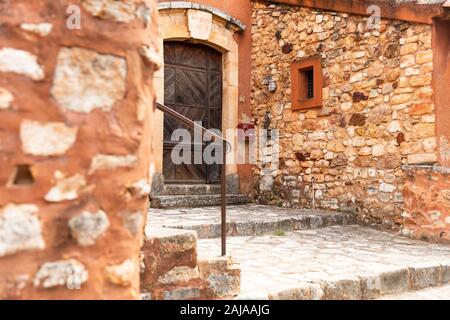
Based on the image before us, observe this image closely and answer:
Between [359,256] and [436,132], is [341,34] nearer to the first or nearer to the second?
[436,132]

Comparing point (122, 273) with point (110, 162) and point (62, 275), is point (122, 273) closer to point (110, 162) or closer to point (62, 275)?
point (62, 275)

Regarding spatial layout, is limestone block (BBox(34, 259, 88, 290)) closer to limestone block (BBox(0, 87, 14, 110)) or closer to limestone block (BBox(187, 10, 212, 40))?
limestone block (BBox(0, 87, 14, 110))

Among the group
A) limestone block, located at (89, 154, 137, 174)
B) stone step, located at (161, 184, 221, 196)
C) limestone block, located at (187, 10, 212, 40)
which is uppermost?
limestone block, located at (187, 10, 212, 40)

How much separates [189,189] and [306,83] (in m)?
2.35

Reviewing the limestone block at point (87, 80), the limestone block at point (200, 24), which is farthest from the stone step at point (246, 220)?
the limestone block at point (87, 80)

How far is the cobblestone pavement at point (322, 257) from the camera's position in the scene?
312cm

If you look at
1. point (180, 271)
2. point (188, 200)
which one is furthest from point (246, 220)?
point (180, 271)

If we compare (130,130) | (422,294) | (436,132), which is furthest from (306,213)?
(130,130)

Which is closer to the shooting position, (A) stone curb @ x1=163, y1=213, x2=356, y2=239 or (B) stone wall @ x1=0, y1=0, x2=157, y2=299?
(B) stone wall @ x1=0, y1=0, x2=157, y2=299

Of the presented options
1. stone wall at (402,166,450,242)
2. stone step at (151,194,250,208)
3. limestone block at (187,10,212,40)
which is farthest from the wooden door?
stone wall at (402,166,450,242)

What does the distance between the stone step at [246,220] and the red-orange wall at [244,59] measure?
98 centimetres

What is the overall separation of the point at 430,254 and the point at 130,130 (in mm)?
3580

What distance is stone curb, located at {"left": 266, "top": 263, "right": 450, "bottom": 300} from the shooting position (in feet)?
9.47

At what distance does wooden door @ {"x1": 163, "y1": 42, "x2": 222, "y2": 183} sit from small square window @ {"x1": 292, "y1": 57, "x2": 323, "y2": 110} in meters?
1.34
